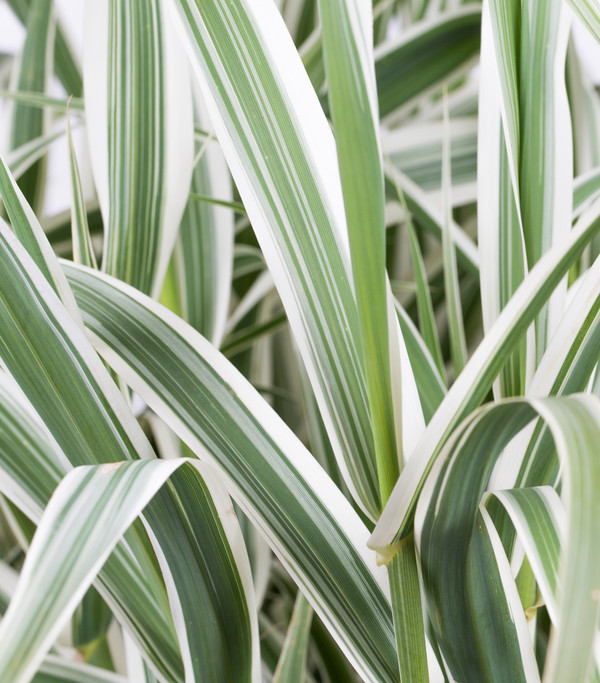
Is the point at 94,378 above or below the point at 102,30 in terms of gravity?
below

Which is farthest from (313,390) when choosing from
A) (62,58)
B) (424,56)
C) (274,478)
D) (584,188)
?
(62,58)

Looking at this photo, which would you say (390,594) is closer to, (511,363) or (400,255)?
(511,363)

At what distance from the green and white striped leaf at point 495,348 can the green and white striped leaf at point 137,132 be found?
0.69 ft

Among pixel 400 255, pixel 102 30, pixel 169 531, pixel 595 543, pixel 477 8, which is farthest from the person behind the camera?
pixel 400 255

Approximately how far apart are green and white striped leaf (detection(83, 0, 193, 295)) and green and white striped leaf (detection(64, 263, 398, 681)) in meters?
0.11

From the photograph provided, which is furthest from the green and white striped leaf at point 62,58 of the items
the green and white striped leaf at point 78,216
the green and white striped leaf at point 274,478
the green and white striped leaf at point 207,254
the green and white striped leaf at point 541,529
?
the green and white striped leaf at point 541,529

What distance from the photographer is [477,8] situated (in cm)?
54

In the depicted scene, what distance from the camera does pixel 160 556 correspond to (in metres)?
0.26

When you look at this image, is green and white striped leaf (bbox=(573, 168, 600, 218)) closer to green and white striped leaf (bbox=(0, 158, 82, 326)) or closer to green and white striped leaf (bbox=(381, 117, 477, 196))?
green and white striped leaf (bbox=(381, 117, 477, 196))

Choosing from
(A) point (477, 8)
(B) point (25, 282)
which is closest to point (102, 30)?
(B) point (25, 282)

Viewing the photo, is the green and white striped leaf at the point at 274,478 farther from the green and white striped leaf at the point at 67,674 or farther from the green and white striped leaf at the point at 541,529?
the green and white striped leaf at the point at 67,674

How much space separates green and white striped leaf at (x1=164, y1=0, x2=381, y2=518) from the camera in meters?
0.25

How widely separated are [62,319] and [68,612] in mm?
111

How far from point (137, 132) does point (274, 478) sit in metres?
0.22
